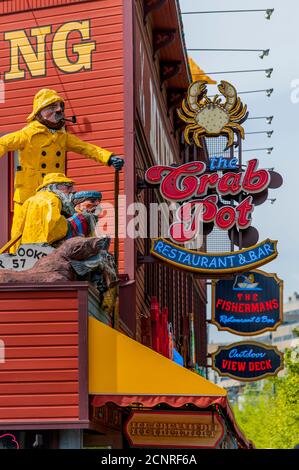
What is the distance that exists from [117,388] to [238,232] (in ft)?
23.0

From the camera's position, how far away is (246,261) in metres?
21.0

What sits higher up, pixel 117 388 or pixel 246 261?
pixel 246 261

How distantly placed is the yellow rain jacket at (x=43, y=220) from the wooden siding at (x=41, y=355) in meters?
1.60

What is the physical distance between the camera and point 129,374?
15.8m

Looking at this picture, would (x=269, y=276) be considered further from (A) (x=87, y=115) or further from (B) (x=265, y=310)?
(A) (x=87, y=115)

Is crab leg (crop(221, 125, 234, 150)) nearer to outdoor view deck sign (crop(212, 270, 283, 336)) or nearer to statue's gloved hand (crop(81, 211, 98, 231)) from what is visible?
outdoor view deck sign (crop(212, 270, 283, 336))

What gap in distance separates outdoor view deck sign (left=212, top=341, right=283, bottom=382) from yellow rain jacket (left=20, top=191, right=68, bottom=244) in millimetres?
10989

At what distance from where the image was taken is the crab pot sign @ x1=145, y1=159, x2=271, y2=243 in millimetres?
21547

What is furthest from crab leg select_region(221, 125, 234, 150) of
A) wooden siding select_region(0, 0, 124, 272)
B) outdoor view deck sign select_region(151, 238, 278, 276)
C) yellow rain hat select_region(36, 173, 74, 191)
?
yellow rain hat select_region(36, 173, 74, 191)

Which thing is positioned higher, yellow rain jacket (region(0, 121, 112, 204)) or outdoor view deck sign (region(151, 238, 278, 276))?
yellow rain jacket (region(0, 121, 112, 204))

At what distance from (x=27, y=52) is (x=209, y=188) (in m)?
4.85

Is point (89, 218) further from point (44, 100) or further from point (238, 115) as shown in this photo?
point (238, 115)
